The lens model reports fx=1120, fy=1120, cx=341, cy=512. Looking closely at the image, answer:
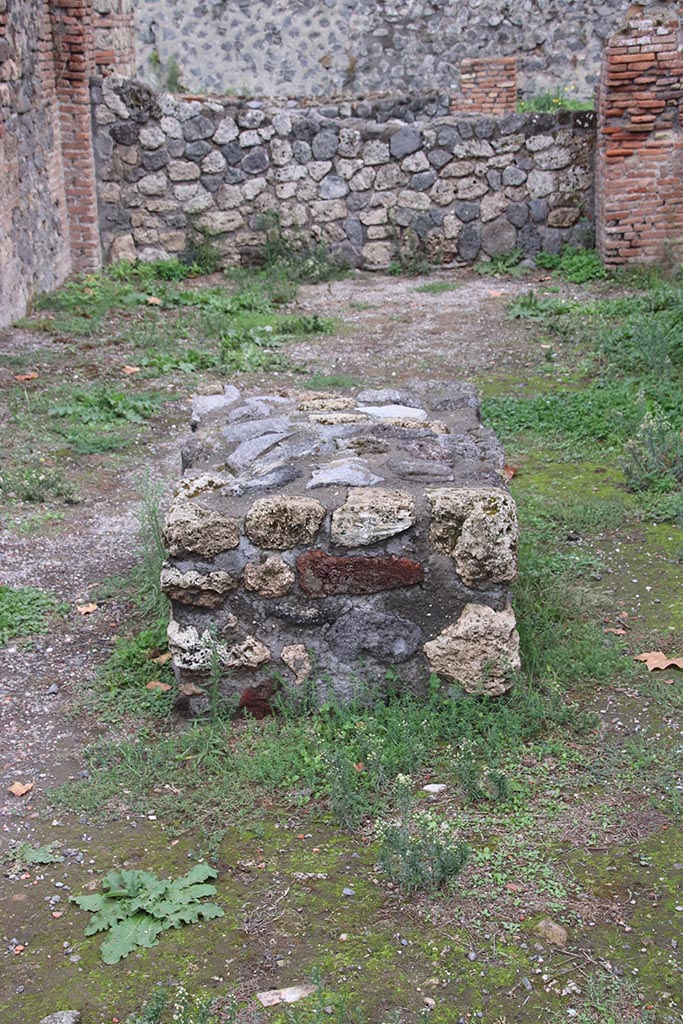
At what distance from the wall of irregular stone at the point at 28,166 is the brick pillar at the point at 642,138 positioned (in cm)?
501

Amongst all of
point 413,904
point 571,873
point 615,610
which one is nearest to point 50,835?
point 413,904

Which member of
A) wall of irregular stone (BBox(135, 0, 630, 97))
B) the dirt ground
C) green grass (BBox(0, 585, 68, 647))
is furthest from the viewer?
wall of irregular stone (BBox(135, 0, 630, 97))

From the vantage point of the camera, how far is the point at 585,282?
33.7 ft

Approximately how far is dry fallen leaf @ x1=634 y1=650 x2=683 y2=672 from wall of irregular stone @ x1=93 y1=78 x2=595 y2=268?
7438mm

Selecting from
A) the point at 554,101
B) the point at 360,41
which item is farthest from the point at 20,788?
the point at 360,41

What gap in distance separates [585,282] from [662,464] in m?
4.72

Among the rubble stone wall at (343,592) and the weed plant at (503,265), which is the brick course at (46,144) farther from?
the rubble stone wall at (343,592)

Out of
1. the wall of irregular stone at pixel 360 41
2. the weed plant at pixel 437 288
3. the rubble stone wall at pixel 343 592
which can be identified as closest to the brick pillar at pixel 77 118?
the weed plant at pixel 437 288

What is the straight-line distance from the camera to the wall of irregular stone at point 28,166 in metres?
8.88

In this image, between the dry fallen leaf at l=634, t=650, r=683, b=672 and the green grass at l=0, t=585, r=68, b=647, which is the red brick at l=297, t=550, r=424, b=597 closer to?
the dry fallen leaf at l=634, t=650, r=683, b=672

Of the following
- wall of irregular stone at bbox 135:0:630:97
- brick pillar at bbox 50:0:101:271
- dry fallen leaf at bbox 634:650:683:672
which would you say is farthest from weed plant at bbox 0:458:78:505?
wall of irregular stone at bbox 135:0:630:97

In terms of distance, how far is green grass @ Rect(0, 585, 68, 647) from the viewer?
15.2 ft

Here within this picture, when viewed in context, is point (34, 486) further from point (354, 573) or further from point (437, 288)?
point (437, 288)

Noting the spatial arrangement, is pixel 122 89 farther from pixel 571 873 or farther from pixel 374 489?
pixel 571 873
